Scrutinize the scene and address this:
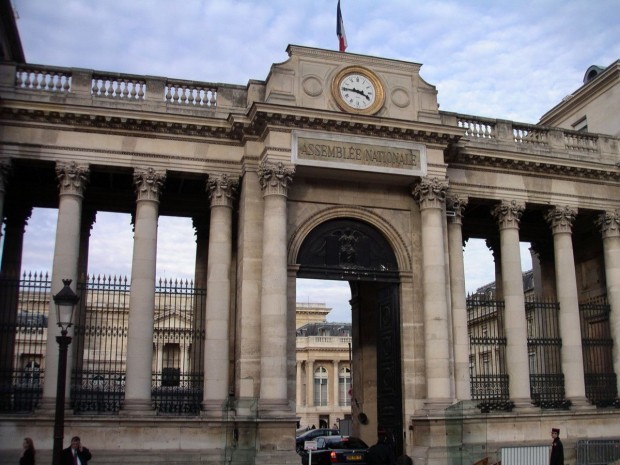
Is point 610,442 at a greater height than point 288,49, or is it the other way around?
point 288,49

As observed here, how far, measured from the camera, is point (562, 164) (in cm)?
2764

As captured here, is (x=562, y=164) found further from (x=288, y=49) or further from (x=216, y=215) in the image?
Answer: (x=216, y=215)

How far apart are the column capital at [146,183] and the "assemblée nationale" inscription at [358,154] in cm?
449

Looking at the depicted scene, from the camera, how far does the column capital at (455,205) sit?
26156 mm

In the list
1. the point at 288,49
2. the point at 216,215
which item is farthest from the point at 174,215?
the point at 288,49

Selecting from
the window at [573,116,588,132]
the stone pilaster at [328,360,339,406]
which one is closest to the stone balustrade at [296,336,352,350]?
the stone pilaster at [328,360,339,406]

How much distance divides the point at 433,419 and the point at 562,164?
35.5 ft

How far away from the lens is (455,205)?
26.3m

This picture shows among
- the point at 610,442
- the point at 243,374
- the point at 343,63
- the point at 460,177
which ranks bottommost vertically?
the point at 610,442

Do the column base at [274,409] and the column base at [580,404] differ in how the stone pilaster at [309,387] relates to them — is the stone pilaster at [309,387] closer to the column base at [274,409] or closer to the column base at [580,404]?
the column base at [580,404]

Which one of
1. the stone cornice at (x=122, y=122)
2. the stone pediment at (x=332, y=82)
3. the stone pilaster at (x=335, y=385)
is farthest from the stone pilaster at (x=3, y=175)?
the stone pilaster at (x=335, y=385)

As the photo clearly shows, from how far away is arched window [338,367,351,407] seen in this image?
239 feet

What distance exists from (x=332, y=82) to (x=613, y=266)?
1277 cm

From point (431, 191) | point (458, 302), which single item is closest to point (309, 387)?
point (458, 302)
